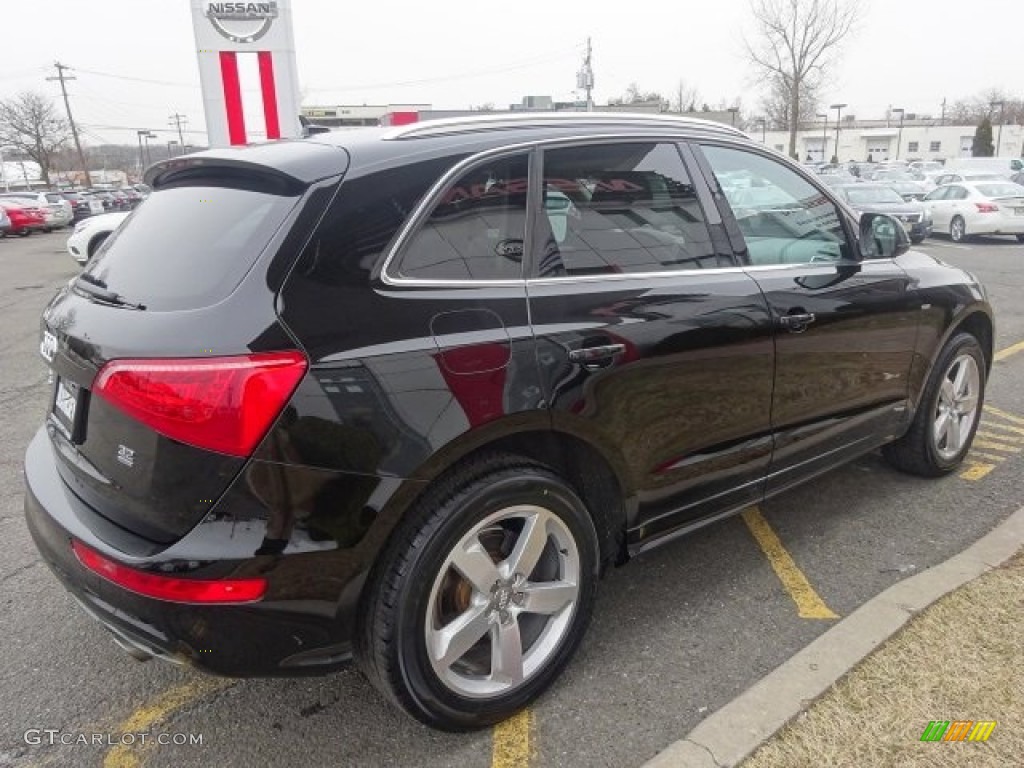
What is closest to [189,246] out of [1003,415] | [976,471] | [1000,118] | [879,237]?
[879,237]

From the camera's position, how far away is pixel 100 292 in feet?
7.27

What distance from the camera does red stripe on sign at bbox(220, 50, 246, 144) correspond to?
19.0 ft

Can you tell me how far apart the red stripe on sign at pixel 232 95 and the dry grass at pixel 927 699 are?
534 cm

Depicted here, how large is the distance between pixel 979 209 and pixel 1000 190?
1219 millimetres

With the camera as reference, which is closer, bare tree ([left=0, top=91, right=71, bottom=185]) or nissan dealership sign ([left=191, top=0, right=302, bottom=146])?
nissan dealership sign ([left=191, top=0, right=302, bottom=146])

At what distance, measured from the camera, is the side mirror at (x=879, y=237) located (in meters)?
3.44

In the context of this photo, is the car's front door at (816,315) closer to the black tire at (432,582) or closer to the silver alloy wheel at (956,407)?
the silver alloy wheel at (956,407)

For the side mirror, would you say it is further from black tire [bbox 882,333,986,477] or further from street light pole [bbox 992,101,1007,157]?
street light pole [bbox 992,101,1007,157]

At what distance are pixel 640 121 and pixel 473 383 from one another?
1.34 m

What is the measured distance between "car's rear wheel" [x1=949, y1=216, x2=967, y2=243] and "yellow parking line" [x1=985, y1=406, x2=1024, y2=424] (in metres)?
14.8

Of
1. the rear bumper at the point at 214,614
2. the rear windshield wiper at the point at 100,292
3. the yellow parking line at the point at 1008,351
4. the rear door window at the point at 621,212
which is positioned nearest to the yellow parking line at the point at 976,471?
the rear door window at the point at 621,212

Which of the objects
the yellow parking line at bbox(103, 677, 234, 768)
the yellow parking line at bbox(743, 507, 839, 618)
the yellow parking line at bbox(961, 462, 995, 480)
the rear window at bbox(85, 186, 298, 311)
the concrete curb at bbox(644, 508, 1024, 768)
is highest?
the rear window at bbox(85, 186, 298, 311)

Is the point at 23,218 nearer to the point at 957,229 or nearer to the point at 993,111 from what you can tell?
the point at 957,229

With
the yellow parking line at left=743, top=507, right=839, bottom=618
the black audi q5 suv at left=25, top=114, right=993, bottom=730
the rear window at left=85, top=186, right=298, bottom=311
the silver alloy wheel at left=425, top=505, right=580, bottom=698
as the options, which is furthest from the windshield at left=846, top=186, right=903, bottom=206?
the rear window at left=85, top=186, right=298, bottom=311
